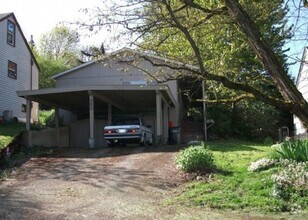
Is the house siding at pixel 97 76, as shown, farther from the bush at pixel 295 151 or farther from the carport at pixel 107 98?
the bush at pixel 295 151

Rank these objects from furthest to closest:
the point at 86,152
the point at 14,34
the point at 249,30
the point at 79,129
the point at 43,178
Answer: the point at 14,34 → the point at 79,129 → the point at 86,152 → the point at 43,178 → the point at 249,30

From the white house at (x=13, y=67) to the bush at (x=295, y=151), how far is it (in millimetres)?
19979

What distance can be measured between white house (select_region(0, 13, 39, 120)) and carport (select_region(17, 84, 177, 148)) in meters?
4.44

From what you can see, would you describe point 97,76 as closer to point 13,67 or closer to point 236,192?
point 13,67

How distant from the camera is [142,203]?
35.4ft

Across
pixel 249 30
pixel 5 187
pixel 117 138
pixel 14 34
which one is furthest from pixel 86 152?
pixel 14 34

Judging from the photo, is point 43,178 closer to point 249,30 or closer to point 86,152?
point 86,152

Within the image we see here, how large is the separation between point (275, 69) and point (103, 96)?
18340mm

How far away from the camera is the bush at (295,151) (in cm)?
1242

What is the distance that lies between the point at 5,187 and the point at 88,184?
92.9 inches

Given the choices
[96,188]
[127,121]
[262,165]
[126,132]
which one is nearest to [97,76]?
[127,121]

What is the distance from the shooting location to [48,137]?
82.1 ft

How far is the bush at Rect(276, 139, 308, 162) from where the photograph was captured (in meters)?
12.4

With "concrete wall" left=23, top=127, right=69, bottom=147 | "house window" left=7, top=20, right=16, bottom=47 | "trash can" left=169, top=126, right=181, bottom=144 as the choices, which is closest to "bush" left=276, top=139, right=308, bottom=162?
"concrete wall" left=23, top=127, right=69, bottom=147
